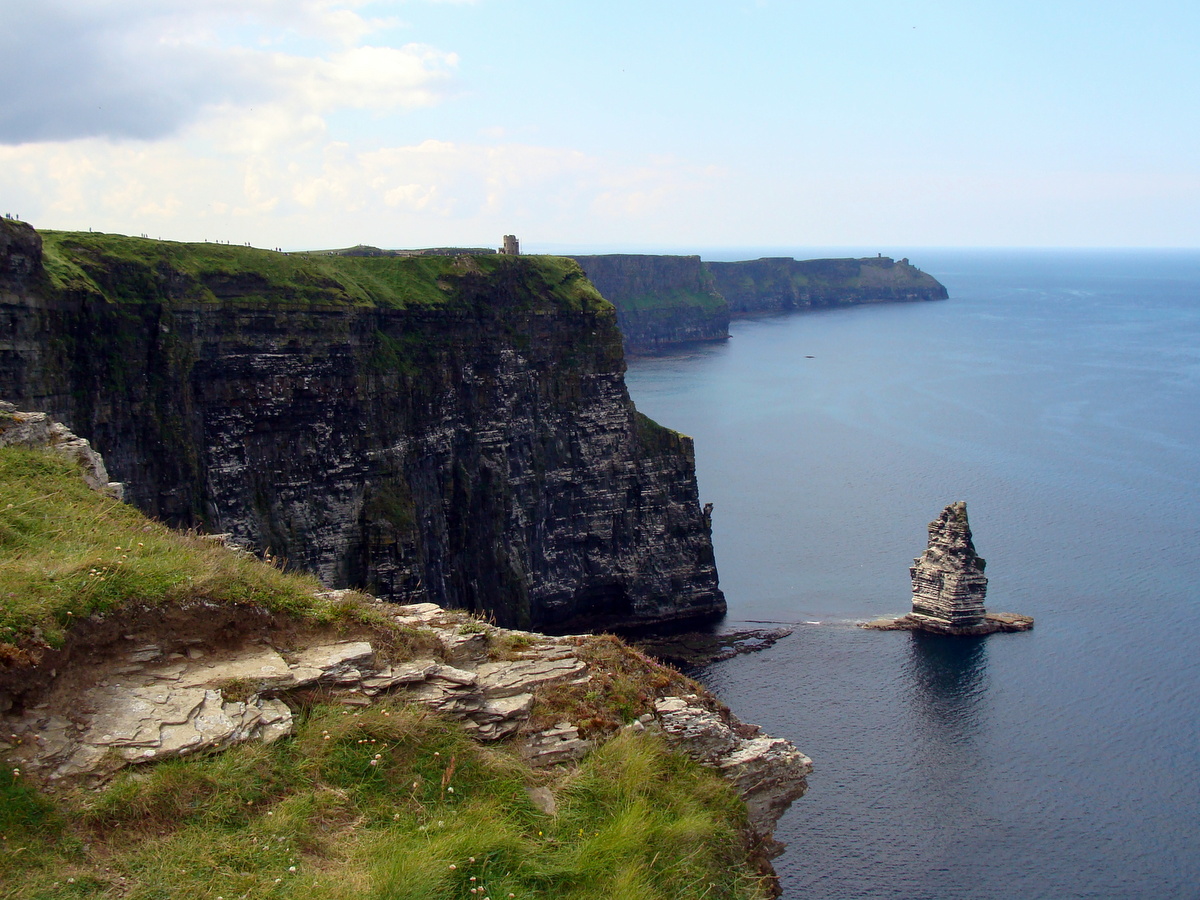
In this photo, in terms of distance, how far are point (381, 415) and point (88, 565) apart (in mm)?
43415

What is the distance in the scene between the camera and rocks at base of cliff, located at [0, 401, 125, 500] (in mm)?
24141

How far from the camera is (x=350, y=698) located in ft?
56.2

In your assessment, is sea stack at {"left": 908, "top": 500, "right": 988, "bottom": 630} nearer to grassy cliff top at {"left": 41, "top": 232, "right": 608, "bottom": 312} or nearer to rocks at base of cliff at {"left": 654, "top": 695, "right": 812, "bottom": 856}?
grassy cliff top at {"left": 41, "top": 232, "right": 608, "bottom": 312}

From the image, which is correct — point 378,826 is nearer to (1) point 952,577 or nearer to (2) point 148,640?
(2) point 148,640

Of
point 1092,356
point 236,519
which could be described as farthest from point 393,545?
point 1092,356

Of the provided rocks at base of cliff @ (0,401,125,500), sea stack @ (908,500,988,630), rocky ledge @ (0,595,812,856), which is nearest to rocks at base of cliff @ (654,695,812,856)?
rocky ledge @ (0,595,812,856)

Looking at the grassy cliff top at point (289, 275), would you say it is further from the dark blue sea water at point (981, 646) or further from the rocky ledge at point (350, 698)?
the rocky ledge at point (350, 698)

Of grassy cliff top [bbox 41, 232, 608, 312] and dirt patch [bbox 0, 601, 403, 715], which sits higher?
grassy cliff top [bbox 41, 232, 608, 312]

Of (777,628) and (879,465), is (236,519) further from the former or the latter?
(879,465)

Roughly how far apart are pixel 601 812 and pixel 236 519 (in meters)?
41.0

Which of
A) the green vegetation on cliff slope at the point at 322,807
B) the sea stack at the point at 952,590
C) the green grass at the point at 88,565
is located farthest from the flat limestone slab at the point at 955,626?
the green grass at the point at 88,565

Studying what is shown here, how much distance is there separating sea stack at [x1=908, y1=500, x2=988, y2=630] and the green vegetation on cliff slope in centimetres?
5783

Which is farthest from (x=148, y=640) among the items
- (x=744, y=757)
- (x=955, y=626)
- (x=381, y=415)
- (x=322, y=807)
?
(x=955, y=626)

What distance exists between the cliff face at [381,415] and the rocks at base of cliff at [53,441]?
68.9 ft
